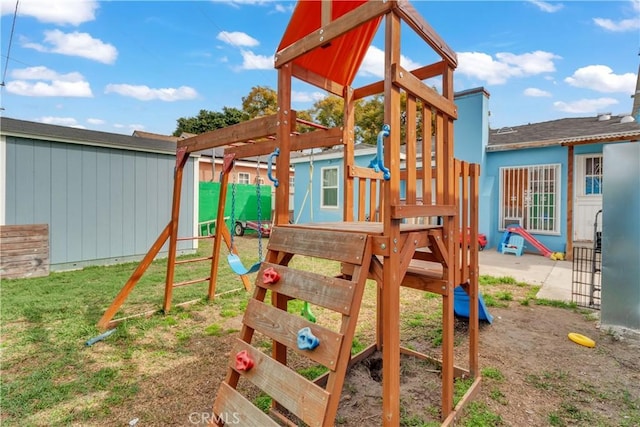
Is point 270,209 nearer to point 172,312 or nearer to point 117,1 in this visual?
point 117,1

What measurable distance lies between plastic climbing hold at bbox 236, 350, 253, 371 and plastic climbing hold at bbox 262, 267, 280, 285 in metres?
0.40

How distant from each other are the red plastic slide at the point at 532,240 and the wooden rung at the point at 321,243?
765 centimetres

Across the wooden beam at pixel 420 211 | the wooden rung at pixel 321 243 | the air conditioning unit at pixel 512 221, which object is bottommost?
the air conditioning unit at pixel 512 221

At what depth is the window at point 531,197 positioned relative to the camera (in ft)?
25.0

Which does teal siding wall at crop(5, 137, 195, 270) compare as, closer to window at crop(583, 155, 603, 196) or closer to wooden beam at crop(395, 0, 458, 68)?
wooden beam at crop(395, 0, 458, 68)

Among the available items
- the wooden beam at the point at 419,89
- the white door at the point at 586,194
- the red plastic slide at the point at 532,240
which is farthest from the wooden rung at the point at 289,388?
the white door at the point at 586,194

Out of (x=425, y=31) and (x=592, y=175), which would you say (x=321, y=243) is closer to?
(x=425, y=31)

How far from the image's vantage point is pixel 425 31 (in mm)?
1796

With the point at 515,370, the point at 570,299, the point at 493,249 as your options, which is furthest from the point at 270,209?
the point at 515,370

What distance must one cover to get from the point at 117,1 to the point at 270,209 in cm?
833

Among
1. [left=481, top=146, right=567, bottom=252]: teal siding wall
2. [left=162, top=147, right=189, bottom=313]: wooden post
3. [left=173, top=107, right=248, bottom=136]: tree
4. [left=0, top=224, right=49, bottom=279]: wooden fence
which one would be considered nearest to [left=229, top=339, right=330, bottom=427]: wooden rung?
[left=162, top=147, right=189, bottom=313]: wooden post

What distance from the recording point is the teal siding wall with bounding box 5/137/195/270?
576 centimetres

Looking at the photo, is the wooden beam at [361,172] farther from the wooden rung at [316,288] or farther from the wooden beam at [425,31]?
the wooden rung at [316,288]

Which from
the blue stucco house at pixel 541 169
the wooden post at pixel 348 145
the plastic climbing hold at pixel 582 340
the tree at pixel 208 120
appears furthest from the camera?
the tree at pixel 208 120
